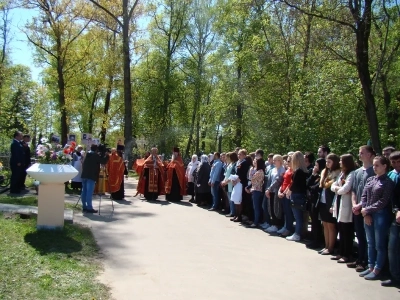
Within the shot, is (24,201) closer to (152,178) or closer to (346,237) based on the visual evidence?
(152,178)

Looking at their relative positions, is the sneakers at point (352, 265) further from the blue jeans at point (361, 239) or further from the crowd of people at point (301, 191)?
the blue jeans at point (361, 239)

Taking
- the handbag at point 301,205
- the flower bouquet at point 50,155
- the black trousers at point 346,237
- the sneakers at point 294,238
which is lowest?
the sneakers at point 294,238

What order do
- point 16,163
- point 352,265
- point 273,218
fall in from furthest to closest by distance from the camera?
point 16,163
point 273,218
point 352,265

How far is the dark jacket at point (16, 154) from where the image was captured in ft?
43.5

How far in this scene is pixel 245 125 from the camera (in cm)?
3206

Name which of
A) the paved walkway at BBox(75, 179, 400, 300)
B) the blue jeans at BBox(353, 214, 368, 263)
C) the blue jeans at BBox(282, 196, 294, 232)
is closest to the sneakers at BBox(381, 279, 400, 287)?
the paved walkway at BBox(75, 179, 400, 300)

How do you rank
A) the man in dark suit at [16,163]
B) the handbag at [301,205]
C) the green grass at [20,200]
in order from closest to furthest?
1. the handbag at [301,205]
2. the green grass at [20,200]
3. the man in dark suit at [16,163]

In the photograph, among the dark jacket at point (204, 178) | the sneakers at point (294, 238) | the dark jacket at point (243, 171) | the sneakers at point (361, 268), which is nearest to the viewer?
the sneakers at point (361, 268)

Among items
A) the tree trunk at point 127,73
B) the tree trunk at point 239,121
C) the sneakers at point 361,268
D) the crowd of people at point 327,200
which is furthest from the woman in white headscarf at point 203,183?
the tree trunk at point 239,121

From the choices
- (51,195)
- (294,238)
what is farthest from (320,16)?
(51,195)

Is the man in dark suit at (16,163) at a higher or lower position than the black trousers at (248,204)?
higher

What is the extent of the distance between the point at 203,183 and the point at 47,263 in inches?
357

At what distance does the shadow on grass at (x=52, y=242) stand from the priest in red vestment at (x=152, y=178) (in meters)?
7.74

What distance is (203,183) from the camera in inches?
586
